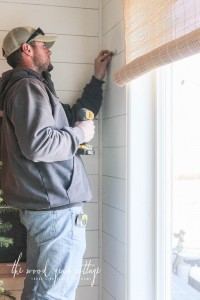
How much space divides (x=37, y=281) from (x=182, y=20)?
121cm

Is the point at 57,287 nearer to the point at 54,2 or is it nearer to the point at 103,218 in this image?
the point at 103,218

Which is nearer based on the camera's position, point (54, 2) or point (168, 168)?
point (168, 168)

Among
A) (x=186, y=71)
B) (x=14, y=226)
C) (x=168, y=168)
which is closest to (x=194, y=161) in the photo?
(x=168, y=168)

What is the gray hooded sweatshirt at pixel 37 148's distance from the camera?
1398 millimetres

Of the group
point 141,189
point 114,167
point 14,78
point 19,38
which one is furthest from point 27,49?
point 141,189

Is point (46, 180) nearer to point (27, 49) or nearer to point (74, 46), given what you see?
point (27, 49)

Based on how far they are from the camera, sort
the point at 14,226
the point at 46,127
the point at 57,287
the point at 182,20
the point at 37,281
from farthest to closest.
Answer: the point at 14,226
the point at 37,281
the point at 57,287
the point at 46,127
the point at 182,20

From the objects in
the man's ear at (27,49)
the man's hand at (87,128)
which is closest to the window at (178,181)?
the man's hand at (87,128)

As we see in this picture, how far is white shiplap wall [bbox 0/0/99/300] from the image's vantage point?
2.02m

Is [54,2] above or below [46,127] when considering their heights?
above

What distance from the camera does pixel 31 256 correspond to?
1.69m

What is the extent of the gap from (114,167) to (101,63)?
1.79 ft

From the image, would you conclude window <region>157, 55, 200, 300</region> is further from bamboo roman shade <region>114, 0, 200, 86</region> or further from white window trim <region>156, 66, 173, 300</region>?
bamboo roman shade <region>114, 0, 200, 86</region>

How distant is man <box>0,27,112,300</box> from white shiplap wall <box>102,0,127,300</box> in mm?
236
